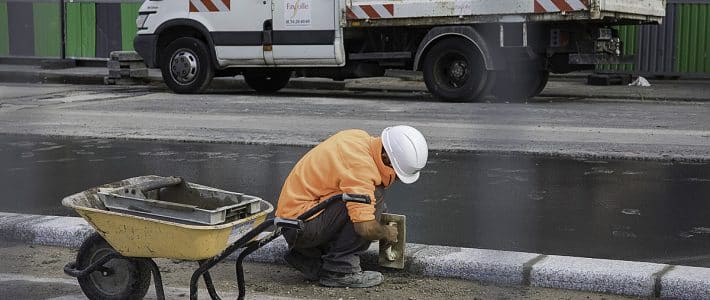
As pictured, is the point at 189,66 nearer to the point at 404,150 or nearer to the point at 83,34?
the point at 83,34

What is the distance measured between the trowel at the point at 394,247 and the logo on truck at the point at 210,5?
27.2ft

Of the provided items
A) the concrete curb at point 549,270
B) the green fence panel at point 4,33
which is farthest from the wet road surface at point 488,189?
the green fence panel at point 4,33

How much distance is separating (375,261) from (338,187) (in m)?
0.64

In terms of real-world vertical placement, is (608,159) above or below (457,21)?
below

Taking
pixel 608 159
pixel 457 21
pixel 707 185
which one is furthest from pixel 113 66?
pixel 707 185

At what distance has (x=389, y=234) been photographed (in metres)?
4.46

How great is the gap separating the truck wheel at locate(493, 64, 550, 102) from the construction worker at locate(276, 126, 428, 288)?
673 centimetres

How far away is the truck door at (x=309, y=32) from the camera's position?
1209 centimetres

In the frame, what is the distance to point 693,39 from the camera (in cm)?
1410

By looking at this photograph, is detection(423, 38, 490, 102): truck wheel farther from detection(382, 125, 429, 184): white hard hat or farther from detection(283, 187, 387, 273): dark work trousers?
detection(382, 125, 429, 184): white hard hat

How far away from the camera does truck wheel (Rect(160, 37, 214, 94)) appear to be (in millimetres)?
12984

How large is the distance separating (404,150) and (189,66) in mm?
9020

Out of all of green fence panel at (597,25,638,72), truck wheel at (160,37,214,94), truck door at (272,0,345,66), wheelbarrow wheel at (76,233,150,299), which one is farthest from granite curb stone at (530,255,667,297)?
green fence panel at (597,25,638,72)

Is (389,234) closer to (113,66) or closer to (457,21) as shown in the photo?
(457,21)
